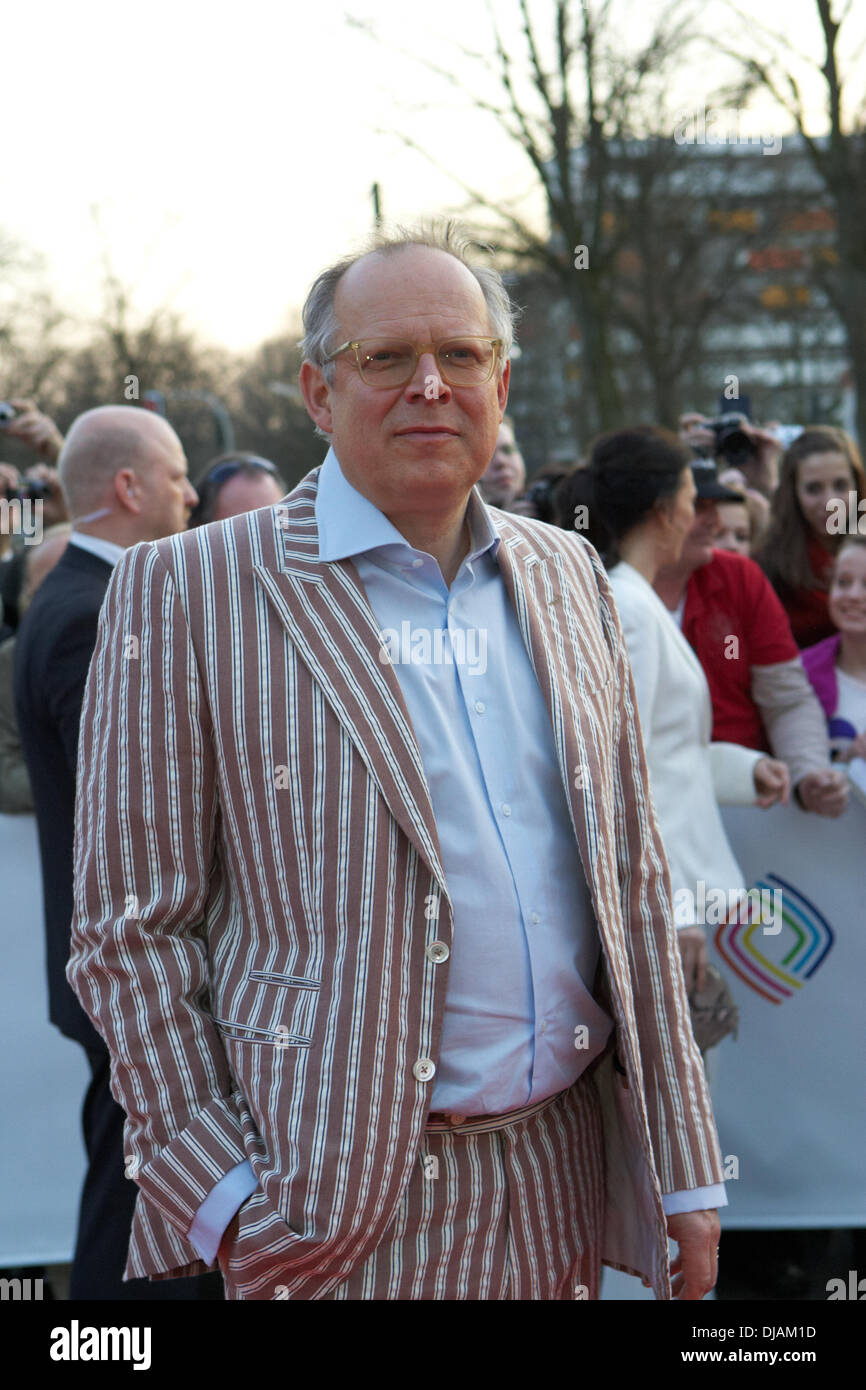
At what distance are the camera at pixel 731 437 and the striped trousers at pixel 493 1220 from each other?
452cm

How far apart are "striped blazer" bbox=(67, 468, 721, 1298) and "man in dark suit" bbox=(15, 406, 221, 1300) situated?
1.36 m

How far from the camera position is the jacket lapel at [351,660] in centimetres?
209

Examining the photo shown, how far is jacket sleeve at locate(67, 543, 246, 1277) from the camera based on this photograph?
6.86 ft

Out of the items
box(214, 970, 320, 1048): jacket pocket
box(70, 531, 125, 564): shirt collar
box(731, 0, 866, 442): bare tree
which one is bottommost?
box(214, 970, 320, 1048): jacket pocket

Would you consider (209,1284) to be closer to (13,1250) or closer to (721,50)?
(13,1250)

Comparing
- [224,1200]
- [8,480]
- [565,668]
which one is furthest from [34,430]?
[224,1200]

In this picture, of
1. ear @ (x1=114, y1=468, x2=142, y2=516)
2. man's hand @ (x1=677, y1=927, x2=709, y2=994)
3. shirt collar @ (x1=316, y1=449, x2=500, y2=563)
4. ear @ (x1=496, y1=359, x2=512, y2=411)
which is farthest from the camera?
ear @ (x1=114, y1=468, x2=142, y2=516)

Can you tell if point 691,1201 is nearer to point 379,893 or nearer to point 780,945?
point 379,893

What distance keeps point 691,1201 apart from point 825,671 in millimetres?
2722

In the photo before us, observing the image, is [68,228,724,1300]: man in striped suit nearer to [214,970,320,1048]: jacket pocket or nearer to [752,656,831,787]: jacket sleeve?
[214,970,320,1048]: jacket pocket

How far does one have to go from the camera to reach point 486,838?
2180 mm

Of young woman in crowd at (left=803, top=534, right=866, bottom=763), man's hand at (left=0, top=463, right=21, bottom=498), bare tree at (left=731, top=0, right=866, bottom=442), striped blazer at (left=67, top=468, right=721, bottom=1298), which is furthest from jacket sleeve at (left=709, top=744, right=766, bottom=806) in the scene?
bare tree at (left=731, top=0, right=866, bottom=442)

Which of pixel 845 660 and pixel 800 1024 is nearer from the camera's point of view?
pixel 800 1024
